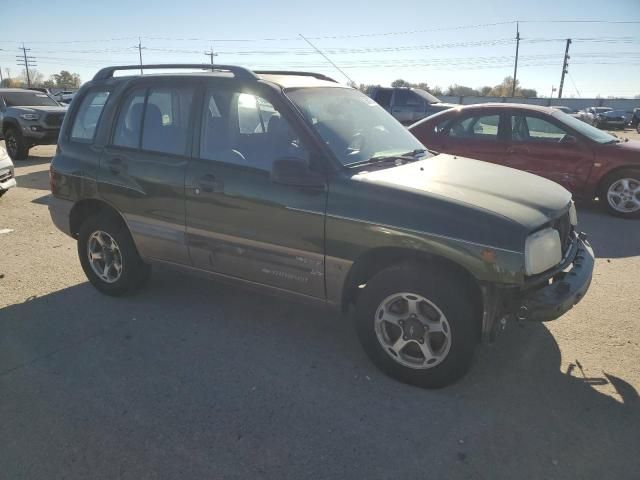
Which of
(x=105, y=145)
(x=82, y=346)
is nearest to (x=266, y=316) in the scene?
(x=82, y=346)

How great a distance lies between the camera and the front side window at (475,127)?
7.98 m

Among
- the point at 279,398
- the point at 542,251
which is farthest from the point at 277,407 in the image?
the point at 542,251

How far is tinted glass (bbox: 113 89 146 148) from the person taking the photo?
4070mm

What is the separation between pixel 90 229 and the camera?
4.41 m

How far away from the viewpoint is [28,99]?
14367 millimetres

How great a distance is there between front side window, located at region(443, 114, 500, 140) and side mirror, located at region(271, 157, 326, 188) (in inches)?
225

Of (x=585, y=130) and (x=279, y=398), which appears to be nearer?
(x=279, y=398)

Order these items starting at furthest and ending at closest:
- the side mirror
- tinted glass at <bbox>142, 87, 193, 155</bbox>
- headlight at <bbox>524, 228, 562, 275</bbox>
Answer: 1. tinted glass at <bbox>142, 87, 193, 155</bbox>
2. the side mirror
3. headlight at <bbox>524, 228, 562, 275</bbox>

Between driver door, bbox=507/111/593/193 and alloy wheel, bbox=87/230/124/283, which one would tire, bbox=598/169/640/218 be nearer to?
driver door, bbox=507/111/593/193

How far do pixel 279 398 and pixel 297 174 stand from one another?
4.56ft

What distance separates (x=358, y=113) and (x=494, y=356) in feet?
6.81

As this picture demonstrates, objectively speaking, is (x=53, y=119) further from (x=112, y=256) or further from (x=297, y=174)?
(x=297, y=174)

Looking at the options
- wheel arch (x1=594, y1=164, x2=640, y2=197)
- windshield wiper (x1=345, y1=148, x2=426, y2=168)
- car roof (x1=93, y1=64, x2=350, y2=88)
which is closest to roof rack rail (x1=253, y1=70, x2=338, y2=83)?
car roof (x1=93, y1=64, x2=350, y2=88)

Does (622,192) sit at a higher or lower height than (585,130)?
lower
